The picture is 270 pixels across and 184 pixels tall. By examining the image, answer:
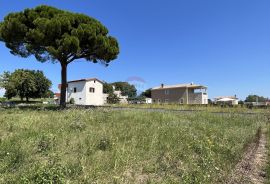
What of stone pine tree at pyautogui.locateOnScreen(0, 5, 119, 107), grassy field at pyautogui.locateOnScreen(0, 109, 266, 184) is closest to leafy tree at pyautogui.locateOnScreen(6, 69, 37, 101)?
stone pine tree at pyautogui.locateOnScreen(0, 5, 119, 107)

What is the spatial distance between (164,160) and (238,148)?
2.59 meters

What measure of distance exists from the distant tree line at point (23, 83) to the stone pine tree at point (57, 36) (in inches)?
1366

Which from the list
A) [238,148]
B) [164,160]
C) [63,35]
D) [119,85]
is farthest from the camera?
[119,85]

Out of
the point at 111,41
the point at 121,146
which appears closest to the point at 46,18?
the point at 111,41

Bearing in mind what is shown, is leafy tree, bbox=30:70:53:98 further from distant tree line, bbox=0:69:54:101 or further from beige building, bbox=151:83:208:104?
beige building, bbox=151:83:208:104

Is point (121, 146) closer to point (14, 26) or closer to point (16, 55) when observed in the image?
Result: point (14, 26)

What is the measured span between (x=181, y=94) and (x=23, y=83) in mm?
33622

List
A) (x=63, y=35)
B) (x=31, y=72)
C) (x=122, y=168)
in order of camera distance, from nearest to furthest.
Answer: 1. (x=122, y=168)
2. (x=63, y=35)
3. (x=31, y=72)

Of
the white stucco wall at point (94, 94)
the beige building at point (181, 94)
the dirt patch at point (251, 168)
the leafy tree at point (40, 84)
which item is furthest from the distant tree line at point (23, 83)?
the dirt patch at point (251, 168)

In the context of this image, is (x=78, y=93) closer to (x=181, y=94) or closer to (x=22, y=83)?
(x=22, y=83)

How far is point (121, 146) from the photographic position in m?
7.12

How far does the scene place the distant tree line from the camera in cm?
6016

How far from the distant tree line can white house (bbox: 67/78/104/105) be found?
7.49m

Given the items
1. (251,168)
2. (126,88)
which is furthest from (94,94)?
(126,88)
